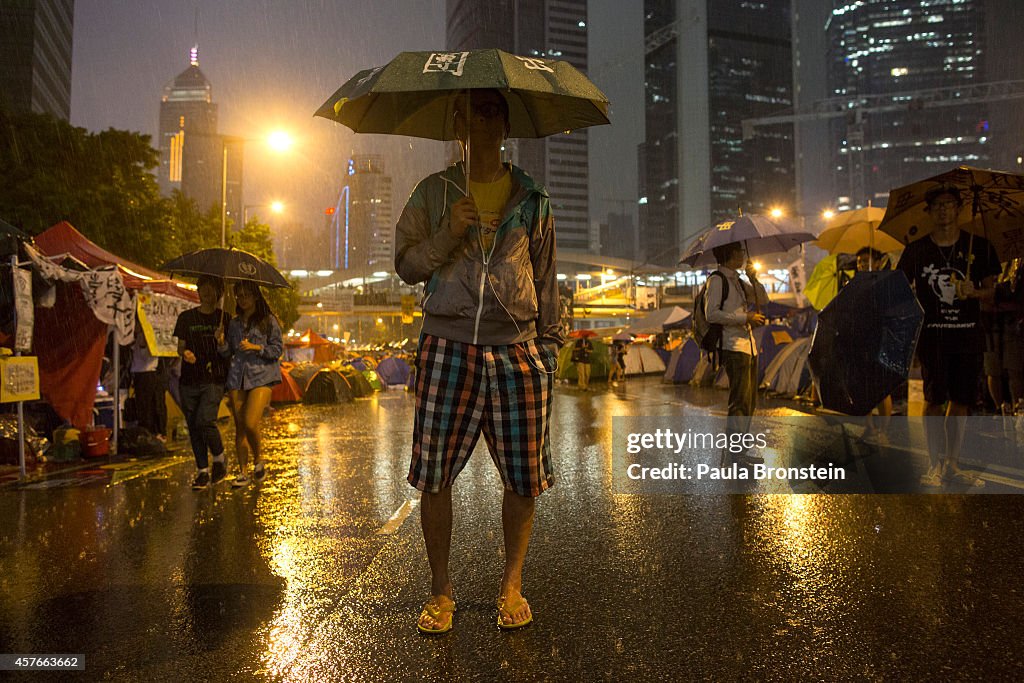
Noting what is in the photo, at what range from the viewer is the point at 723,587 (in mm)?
3328

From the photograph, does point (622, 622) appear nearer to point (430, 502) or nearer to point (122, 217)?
point (430, 502)

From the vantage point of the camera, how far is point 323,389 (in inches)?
759

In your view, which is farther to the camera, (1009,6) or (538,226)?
(1009,6)

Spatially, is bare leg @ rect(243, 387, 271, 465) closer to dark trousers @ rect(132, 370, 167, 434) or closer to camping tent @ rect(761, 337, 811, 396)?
dark trousers @ rect(132, 370, 167, 434)

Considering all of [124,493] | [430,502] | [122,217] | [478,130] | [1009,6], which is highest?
[1009,6]

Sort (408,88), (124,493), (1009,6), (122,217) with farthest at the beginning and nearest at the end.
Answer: (1009,6) → (122,217) → (124,493) → (408,88)

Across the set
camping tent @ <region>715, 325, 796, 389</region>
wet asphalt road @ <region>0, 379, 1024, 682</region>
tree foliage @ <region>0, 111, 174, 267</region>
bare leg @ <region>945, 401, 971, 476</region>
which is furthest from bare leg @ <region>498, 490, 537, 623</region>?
tree foliage @ <region>0, 111, 174, 267</region>

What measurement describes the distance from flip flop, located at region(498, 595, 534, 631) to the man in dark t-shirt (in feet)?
14.0

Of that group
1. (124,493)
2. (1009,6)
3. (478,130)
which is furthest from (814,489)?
(1009,6)

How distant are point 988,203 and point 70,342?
10.5 meters

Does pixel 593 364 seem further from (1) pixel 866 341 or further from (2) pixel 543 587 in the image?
(2) pixel 543 587

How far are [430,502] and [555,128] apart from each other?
1.84m

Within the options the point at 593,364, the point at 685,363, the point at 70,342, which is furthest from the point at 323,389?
the point at 685,363

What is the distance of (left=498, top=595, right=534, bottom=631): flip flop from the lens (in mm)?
2854
